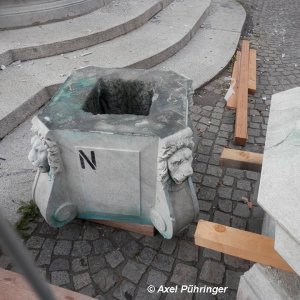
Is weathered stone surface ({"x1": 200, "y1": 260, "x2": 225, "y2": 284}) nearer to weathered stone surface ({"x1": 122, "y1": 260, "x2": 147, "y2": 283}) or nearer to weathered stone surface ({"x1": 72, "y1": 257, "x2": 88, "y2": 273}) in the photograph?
weathered stone surface ({"x1": 122, "y1": 260, "x2": 147, "y2": 283})

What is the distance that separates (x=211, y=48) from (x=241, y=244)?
456 centimetres

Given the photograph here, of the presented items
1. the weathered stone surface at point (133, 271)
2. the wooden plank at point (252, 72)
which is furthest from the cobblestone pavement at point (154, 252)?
the wooden plank at point (252, 72)

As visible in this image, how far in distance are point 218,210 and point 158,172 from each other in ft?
3.34

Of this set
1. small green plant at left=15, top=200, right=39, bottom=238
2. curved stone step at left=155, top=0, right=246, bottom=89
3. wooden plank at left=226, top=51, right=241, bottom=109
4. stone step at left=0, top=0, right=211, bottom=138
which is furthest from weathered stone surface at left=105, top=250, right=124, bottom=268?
curved stone step at left=155, top=0, right=246, bottom=89

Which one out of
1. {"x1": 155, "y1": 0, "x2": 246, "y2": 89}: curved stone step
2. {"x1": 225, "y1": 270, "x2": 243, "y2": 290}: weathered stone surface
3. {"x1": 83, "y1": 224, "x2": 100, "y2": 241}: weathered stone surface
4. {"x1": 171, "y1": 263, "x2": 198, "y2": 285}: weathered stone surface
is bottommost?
{"x1": 225, "y1": 270, "x2": 243, "y2": 290}: weathered stone surface

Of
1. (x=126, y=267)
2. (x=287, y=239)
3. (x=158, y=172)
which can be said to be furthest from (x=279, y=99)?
(x=126, y=267)

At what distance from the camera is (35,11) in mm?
4973

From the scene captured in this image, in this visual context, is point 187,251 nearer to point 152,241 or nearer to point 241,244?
point 152,241

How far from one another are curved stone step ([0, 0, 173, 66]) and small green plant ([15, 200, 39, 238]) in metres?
2.43

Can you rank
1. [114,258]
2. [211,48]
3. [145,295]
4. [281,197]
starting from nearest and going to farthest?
[281,197] → [145,295] → [114,258] → [211,48]

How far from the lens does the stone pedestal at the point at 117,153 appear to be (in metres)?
2.15

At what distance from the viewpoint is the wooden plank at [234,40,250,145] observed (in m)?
3.67

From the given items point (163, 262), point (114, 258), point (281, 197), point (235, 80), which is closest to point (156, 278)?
point (163, 262)

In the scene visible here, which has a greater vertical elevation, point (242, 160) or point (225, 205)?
point (242, 160)
